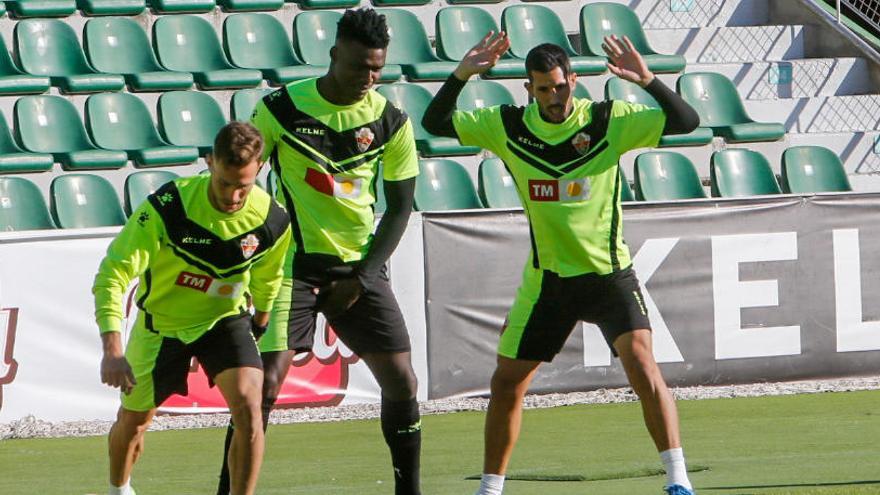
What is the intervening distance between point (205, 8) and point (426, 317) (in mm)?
4770

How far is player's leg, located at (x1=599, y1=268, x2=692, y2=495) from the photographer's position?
265 inches

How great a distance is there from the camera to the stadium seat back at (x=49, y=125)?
12758 mm

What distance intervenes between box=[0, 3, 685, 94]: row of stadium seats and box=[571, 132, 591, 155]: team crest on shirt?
7158 millimetres

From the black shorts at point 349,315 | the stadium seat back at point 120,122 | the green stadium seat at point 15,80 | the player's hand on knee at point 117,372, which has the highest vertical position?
the green stadium seat at point 15,80

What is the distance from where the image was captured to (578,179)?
22.9 feet

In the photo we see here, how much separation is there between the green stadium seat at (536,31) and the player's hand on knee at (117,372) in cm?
989

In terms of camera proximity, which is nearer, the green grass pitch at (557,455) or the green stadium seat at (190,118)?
the green grass pitch at (557,455)

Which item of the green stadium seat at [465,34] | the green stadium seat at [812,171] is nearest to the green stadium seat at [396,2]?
the green stadium seat at [465,34]

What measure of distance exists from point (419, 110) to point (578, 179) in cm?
689

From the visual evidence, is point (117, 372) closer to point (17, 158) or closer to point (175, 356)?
point (175, 356)

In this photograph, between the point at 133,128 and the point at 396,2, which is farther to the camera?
the point at 396,2

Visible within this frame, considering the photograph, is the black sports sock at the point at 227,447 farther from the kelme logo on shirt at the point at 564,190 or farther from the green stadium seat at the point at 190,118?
the green stadium seat at the point at 190,118

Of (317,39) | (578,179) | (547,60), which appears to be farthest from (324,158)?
(317,39)

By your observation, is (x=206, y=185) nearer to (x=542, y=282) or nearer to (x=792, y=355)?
(x=542, y=282)
